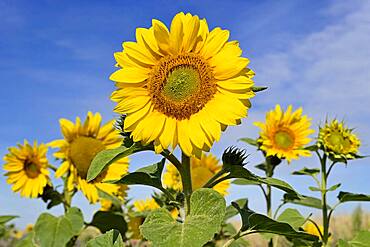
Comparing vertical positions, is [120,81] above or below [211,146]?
above

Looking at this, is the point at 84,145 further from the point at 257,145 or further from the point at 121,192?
the point at 257,145

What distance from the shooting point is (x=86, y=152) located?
3648 mm

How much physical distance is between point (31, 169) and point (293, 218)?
193cm

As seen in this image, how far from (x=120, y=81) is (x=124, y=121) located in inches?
5.1

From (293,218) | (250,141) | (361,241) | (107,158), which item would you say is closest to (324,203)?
(293,218)

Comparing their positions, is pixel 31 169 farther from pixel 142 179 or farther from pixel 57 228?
pixel 142 179

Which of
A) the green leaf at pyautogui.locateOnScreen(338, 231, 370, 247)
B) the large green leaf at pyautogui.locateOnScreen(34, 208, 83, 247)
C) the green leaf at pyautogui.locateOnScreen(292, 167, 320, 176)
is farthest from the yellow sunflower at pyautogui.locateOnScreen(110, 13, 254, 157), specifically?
the green leaf at pyautogui.locateOnScreen(292, 167, 320, 176)

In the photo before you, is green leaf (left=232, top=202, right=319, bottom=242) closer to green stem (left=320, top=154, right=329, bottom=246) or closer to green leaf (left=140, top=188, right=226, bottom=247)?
green leaf (left=140, top=188, right=226, bottom=247)

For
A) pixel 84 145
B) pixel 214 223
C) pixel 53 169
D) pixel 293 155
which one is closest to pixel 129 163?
pixel 84 145

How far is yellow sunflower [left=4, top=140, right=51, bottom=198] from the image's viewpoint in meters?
3.93

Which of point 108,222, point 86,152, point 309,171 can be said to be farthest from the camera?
point 86,152

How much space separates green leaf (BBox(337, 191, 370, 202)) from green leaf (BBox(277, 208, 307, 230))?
212 millimetres

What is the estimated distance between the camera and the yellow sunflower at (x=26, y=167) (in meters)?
3.93

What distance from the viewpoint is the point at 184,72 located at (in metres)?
1.95
